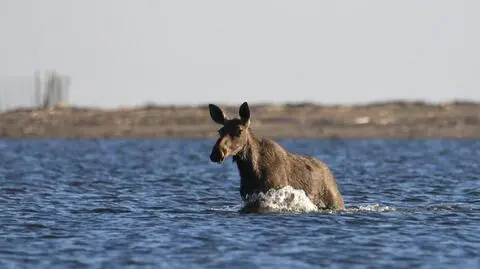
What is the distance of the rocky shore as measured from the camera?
115688 mm

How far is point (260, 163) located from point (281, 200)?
3.44 ft

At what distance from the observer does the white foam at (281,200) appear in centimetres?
2558

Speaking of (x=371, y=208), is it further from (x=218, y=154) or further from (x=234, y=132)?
(x=218, y=154)

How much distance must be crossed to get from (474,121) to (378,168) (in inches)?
2665

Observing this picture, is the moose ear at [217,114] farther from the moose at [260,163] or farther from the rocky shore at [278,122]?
the rocky shore at [278,122]

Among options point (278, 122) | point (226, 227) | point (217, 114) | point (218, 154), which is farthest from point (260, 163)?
point (278, 122)

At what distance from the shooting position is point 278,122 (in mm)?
117250

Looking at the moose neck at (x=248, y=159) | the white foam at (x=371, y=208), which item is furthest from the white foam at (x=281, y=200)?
the white foam at (x=371, y=208)

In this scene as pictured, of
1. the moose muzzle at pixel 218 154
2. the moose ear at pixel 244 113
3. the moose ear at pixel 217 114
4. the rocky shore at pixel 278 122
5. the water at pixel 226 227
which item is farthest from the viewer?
the rocky shore at pixel 278 122

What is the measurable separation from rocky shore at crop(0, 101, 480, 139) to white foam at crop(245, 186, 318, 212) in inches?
3303

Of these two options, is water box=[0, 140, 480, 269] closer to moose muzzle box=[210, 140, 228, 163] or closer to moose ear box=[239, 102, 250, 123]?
moose muzzle box=[210, 140, 228, 163]

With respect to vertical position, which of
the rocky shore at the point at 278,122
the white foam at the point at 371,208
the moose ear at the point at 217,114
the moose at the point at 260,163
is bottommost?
the rocky shore at the point at 278,122

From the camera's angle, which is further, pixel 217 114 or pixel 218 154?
pixel 217 114

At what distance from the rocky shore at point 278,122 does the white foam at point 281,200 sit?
3303 inches
